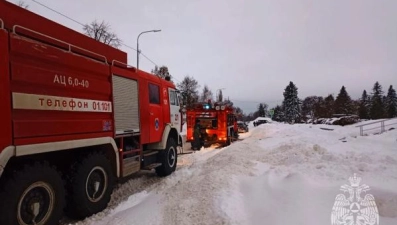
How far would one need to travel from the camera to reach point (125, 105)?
7.20m

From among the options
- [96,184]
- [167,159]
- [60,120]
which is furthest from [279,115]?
[60,120]

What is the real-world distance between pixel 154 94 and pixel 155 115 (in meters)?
0.62

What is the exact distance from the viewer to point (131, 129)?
7453 millimetres

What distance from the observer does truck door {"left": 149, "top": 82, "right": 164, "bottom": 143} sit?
28.6 feet

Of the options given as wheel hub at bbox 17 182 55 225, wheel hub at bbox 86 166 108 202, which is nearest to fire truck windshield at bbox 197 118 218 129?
wheel hub at bbox 86 166 108 202

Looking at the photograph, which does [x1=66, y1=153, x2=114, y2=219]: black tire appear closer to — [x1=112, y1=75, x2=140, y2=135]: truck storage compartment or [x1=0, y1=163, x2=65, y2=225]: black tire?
[x1=0, y1=163, x2=65, y2=225]: black tire

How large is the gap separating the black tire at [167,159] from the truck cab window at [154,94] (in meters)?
1.48

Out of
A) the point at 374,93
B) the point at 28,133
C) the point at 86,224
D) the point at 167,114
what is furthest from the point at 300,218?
the point at 374,93

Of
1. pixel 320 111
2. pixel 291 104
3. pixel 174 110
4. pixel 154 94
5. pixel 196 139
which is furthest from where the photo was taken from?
pixel 291 104

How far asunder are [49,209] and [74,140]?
1168 millimetres

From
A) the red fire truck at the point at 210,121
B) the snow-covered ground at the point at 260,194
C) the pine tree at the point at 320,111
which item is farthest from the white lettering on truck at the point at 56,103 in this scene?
the pine tree at the point at 320,111

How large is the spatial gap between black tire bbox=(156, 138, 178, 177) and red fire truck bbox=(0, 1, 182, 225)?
1151 mm

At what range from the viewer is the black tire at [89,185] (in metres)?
5.55

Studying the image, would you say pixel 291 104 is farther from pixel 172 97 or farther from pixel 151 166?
pixel 151 166
